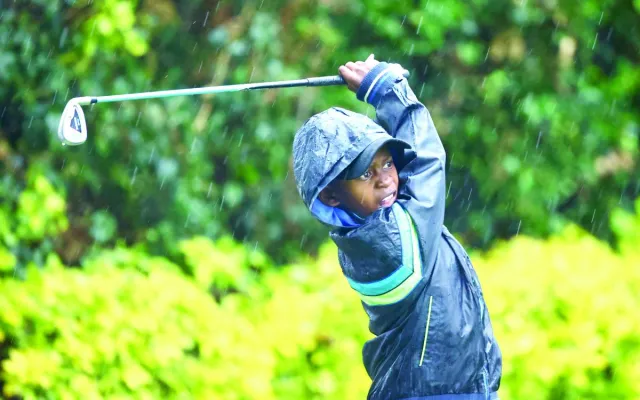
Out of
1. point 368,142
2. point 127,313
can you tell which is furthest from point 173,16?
point 368,142

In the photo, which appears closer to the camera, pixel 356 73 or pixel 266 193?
pixel 356 73

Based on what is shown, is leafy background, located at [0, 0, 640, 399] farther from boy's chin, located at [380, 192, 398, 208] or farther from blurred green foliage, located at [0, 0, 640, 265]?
boy's chin, located at [380, 192, 398, 208]

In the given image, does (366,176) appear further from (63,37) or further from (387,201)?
(63,37)

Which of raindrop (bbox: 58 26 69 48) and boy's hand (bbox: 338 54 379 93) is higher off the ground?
raindrop (bbox: 58 26 69 48)

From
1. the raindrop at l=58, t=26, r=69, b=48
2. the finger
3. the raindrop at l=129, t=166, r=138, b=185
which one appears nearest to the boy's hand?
the finger

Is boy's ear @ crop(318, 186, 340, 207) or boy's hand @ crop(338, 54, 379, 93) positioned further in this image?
boy's hand @ crop(338, 54, 379, 93)

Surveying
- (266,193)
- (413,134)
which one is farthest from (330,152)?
(266,193)

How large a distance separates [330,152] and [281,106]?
400cm

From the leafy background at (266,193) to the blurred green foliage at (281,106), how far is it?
0.05 feet

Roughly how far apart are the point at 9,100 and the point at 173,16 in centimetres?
120

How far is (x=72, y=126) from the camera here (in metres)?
3.50

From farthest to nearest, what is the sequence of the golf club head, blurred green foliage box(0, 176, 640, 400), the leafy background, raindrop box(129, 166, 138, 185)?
raindrop box(129, 166, 138, 185) < the leafy background < blurred green foliage box(0, 176, 640, 400) < the golf club head

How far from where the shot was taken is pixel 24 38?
587 cm

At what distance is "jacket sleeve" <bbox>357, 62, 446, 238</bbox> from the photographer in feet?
9.21
